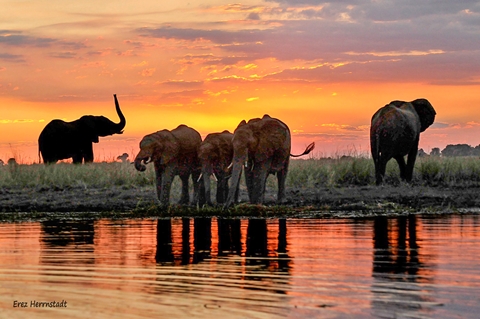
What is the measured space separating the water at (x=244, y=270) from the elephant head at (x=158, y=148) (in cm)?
338

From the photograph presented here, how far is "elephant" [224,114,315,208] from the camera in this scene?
20000mm

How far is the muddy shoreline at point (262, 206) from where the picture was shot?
19.6 metres

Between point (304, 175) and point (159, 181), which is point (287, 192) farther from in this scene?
point (159, 181)

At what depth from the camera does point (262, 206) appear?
19.6 m

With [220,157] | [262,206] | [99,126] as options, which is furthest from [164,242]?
[99,126]

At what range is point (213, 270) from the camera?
10.7m

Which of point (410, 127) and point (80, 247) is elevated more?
point (410, 127)

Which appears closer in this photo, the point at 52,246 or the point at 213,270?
the point at 213,270

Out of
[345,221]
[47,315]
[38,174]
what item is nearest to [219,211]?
[345,221]

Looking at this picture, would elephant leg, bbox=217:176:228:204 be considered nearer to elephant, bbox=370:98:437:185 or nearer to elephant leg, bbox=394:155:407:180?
elephant, bbox=370:98:437:185

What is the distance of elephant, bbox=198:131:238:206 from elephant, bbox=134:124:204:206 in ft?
1.26

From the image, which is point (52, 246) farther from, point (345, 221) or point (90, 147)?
point (90, 147)

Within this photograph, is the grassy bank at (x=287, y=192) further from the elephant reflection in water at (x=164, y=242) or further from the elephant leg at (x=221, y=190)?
the elephant reflection in water at (x=164, y=242)

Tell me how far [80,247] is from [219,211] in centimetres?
627
